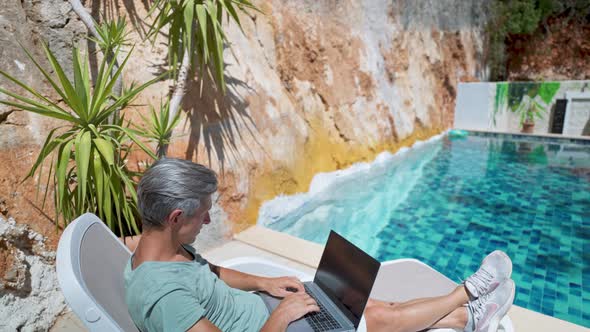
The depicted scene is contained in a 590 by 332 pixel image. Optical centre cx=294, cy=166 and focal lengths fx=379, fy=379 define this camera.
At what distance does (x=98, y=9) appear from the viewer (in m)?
3.07

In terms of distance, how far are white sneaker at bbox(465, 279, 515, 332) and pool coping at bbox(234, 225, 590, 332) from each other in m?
0.55

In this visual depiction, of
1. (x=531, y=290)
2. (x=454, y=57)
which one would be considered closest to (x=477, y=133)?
(x=454, y=57)

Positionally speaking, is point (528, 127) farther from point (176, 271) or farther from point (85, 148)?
point (176, 271)

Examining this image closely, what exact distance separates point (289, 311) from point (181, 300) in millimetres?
A: 405

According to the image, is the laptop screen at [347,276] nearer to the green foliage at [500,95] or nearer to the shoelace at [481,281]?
the shoelace at [481,281]

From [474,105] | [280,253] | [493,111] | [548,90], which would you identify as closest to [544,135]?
[548,90]

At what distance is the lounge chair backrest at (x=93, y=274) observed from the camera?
110 cm

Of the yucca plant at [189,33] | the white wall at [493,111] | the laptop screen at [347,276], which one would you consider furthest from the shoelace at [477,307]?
the white wall at [493,111]

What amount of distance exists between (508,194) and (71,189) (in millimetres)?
5704

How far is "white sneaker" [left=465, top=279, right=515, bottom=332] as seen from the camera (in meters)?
1.85

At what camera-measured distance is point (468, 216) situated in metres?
4.90

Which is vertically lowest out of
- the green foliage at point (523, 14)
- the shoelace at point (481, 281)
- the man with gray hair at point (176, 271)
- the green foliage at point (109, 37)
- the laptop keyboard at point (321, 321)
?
the shoelace at point (481, 281)

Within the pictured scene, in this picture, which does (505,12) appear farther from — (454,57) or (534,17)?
(454,57)

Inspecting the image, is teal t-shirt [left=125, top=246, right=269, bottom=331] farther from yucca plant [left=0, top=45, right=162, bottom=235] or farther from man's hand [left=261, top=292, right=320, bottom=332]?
yucca plant [left=0, top=45, right=162, bottom=235]
